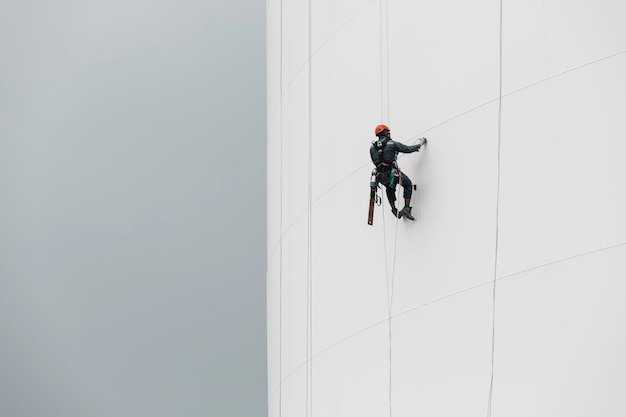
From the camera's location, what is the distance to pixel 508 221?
14.0m

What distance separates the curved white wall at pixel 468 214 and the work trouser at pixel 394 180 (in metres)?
0.20

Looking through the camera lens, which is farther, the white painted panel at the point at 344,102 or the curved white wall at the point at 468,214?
the white painted panel at the point at 344,102

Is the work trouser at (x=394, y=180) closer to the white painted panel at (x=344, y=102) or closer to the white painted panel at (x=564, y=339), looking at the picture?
the white painted panel at (x=344, y=102)

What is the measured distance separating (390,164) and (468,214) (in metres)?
1.50

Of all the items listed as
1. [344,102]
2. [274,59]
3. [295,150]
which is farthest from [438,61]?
[274,59]

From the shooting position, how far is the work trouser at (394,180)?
15.7 metres

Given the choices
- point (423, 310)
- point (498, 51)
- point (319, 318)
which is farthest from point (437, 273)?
point (319, 318)

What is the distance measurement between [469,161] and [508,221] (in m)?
1.21

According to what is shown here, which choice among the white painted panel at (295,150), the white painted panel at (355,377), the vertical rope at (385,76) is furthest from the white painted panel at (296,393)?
the vertical rope at (385,76)

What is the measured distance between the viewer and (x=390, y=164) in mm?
15703

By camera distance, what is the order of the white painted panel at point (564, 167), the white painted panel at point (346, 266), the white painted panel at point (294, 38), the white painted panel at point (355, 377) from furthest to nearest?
the white painted panel at point (294, 38) → the white painted panel at point (346, 266) → the white painted panel at point (355, 377) → the white painted panel at point (564, 167)

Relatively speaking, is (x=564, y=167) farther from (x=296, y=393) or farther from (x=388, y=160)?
(x=296, y=393)

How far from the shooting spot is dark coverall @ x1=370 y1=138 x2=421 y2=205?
51.2 ft

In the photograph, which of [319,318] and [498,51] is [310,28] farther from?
[498,51]
